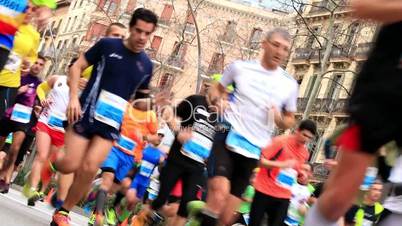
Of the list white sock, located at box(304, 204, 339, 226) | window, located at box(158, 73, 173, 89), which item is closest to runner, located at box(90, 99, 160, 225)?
white sock, located at box(304, 204, 339, 226)

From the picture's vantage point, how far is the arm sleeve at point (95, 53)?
25.9 ft

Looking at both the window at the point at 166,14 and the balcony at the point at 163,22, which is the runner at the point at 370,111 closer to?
the balcony at the point at 163,22

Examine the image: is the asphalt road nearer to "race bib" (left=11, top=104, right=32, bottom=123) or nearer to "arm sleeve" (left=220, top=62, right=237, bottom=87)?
"race bib" (left=11, top=104, right=32, bottom=123)

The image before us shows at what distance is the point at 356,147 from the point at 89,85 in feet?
14.5

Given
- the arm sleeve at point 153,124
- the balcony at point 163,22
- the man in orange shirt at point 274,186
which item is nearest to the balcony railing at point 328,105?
the balcony at point 163,22

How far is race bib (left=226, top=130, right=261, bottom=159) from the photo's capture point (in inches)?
310

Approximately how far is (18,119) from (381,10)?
8.92m

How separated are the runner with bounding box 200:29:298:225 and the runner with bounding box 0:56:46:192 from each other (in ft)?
14.9

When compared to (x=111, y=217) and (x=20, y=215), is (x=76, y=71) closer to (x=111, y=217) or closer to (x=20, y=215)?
(x=20, y=215)

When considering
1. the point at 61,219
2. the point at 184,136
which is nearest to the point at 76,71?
the point at 61,219

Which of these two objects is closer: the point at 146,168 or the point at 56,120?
the point at 56,120

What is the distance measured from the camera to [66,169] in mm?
7613

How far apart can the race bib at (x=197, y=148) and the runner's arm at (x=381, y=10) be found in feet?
19.4

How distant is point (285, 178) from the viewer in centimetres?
1066
